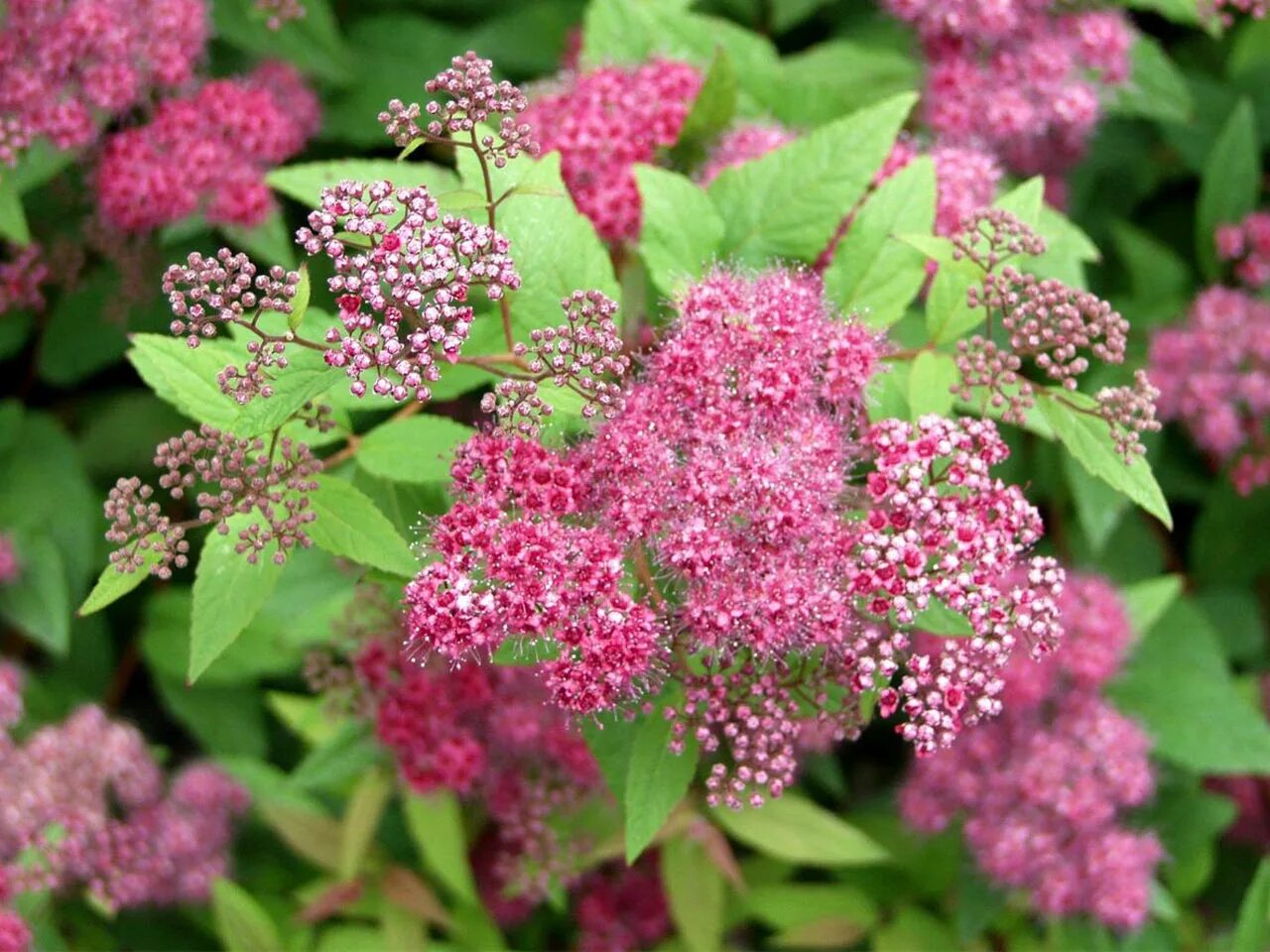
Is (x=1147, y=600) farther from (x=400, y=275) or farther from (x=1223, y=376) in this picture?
(x=400, y=275)

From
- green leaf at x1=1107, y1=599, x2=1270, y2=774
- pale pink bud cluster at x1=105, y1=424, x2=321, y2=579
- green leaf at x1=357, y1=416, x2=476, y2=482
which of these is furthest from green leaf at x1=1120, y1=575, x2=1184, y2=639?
pale pink bud cluster at x1=105, y1=424, x2=321, y2=579

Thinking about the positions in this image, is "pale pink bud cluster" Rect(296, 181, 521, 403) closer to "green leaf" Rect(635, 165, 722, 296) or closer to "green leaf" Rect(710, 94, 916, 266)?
"green leaf" Rect(635, 165, 722, 296)

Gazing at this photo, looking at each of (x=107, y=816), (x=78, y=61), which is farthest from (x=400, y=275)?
(x=107, y=816)

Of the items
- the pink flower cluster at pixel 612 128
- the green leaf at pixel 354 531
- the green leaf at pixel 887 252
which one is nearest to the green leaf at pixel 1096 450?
the green leaf at pixel 887 252

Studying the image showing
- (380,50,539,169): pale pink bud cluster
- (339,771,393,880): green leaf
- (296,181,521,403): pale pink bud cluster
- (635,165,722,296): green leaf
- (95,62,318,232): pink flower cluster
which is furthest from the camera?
(339,771,393,880): green leaf

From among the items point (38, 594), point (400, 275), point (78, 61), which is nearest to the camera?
point (400, 275)

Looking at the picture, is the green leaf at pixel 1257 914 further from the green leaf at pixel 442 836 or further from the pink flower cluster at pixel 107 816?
the pink flower cluster at pixel 107 816
